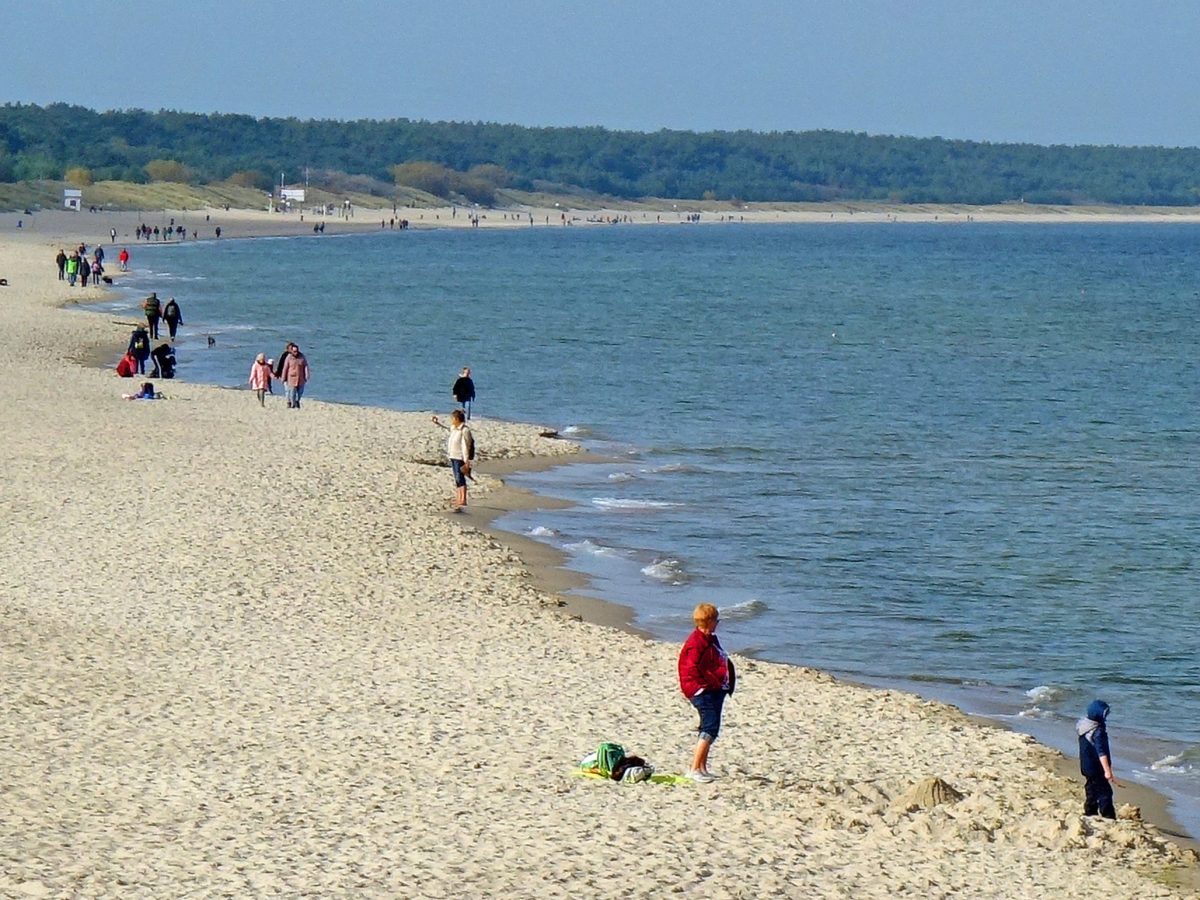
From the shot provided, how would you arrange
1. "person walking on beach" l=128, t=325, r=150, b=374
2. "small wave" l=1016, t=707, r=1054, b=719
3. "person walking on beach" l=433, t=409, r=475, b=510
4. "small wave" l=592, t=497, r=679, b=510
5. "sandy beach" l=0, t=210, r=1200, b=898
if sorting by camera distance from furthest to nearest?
"person walking on beach" l=128, t=325, r=150, b=374 < "small wave" l=592, t=497, r=679, b=510 < "person walking on beach" l=433, t=409, r=475, b=510 < "small wave" l=1016, t=707, r=1054, b=719 < "sandy beach" l=0, t=210, r=1200, b=898

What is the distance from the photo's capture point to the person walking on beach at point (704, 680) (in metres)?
12.6

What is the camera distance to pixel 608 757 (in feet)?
42.5

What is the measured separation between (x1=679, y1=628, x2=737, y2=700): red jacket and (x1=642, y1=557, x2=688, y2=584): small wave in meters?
8.96

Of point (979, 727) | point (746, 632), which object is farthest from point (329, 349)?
point (979, 727)

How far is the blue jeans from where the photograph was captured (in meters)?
12.7

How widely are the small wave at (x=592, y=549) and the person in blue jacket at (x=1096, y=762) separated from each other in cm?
1045

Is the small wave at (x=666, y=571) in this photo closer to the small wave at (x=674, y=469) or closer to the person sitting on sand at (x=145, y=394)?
the small wave at (x=674, y=469)

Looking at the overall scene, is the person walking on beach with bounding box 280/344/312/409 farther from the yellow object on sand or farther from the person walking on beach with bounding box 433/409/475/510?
the yellow object on sand

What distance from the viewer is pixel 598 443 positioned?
111ft

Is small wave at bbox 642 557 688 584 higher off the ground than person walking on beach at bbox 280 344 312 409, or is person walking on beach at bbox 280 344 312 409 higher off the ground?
person walking on beach at bbox 280 344 312 409

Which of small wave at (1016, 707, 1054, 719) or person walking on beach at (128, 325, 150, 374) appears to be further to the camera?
person walking on beach at (128, 325, 150, 374)

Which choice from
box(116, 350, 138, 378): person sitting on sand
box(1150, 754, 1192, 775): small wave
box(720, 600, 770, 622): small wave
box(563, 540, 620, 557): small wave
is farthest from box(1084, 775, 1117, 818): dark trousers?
box(116, 350, 138, 378): person sitting on sand

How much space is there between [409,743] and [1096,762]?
5.11m

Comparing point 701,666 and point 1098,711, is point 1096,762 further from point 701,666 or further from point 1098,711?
point 701,666
